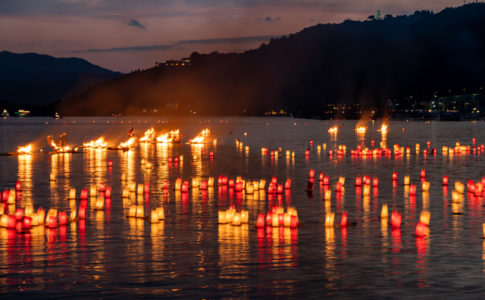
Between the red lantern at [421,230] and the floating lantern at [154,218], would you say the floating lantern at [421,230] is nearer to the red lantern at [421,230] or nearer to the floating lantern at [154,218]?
the red lantern at [421,230]

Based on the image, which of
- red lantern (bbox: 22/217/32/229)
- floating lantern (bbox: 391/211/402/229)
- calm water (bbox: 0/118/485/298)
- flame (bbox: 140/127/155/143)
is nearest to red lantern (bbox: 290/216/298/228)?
calm water (bbox: 0/118/485/298)

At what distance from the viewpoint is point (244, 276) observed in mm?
19516

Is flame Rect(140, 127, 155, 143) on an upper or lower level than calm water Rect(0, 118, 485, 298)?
upper

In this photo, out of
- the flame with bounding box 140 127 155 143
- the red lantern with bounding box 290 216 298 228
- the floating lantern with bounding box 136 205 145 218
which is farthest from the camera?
the flame with bounding box 140 127 155 143

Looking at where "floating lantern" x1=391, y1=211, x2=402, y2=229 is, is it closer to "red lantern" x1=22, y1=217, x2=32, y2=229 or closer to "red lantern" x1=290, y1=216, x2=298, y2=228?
"red lantern" x1=290, y1=216, x2=298, y2=228

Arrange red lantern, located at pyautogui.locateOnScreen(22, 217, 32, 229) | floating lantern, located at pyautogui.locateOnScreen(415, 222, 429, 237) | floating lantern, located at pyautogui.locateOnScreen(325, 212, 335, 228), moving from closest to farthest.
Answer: floating lantern, located at pyautogui.locateOnScreen(415, 222, 429, 237)
red lantern, located at pyautogui.locateOnScreen(22, 217, 32, 229)
floating lantern, located at pyautogui.locateOnScreen(325, 212, 335, 228)

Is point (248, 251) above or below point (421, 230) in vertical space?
below

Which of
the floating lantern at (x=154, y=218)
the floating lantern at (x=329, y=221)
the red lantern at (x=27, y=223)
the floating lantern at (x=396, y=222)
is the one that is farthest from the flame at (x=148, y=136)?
the floating lantern at (x=396, y=222)

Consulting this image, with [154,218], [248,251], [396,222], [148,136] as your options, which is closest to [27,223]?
[154,218]

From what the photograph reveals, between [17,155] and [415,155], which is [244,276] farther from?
[17,155]

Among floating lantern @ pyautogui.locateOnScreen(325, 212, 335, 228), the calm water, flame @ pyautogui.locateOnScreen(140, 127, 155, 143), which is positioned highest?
flame @ pyautogui.locateOnScreen(140, 127, 155, 143)

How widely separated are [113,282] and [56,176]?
113 ft

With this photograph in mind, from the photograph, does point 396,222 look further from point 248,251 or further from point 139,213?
point 139,213

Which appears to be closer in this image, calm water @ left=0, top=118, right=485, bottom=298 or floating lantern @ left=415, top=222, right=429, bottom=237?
calm water @ left=0, top=118, right=485, bottom=298
